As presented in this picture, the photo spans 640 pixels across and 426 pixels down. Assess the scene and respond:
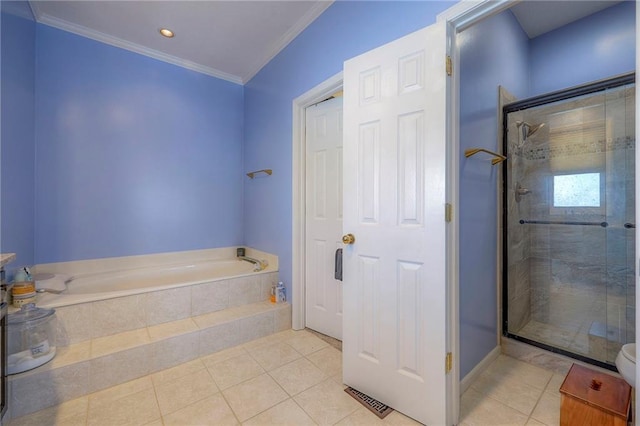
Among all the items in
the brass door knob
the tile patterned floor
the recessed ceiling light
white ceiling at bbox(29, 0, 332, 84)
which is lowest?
the tile patterned floor

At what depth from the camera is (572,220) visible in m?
2.12

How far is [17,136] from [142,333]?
1.64 meters

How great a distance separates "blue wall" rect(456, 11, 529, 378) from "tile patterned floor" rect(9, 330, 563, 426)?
0.22 metres

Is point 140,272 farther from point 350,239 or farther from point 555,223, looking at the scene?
point 555,223

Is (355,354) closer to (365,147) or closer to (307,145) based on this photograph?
(365,147)

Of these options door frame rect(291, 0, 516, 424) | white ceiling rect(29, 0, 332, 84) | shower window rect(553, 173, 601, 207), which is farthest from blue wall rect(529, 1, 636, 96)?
white ceiling rect(29, 0, 332, 84)

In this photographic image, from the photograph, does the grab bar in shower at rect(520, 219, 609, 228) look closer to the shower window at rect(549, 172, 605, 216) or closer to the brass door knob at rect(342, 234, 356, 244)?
the shower window at rect(549, 172, 605, 216)

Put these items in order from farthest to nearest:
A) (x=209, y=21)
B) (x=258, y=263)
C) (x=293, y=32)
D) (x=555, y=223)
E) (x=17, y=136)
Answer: (x=258, y=263) < (x=293, y=32) < (x=209, y=21) < (x=555, y=223) < (x=17, y=136)

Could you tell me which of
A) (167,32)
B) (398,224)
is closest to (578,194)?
(398,224)

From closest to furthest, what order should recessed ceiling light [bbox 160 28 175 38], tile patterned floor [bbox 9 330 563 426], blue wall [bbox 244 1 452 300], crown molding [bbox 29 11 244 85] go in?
tile patterned floor [bbox 9 330 563 426]
blue wall [bbox 244 1 452 300]
crown molding [bbox 29 11 244 85]
recessed ceiling light [bbox 160 28 175 38]

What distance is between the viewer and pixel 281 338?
2338 mm

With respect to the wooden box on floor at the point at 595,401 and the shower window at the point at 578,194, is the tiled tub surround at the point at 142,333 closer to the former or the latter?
the wooden box on floor at the point at 595,401

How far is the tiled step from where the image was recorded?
1.50 m

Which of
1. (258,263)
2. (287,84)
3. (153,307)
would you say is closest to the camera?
(153,307)
